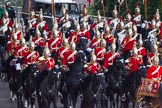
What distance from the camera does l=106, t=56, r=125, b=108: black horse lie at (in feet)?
101

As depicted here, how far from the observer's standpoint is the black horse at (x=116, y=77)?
30.8 m

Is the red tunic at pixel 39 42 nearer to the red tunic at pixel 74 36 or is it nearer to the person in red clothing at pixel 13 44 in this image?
the person in red clothing at pixel 13 44

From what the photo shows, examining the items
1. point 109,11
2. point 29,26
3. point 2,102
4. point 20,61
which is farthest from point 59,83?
point 109,11

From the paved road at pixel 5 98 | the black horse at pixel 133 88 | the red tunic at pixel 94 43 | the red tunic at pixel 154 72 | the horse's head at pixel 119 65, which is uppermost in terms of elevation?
the red tunic at pixel 154 72

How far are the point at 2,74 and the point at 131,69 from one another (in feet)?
29.7

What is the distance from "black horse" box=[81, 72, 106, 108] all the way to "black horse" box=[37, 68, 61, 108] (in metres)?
0.87

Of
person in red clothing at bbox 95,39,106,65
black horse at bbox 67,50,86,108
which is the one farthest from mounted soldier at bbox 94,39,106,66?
black horse at bbox 67,50,86,108

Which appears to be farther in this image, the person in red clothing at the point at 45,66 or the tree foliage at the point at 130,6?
the tree foliage at the point at 130,6

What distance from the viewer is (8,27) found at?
143 ft

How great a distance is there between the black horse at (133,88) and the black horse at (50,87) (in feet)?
7.45

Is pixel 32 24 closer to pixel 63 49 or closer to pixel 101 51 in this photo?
pixel 101 51

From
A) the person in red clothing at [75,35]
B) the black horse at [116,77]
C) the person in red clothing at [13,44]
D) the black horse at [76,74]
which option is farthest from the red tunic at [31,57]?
the person in red clothing at [75,35]

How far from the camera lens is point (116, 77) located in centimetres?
3116

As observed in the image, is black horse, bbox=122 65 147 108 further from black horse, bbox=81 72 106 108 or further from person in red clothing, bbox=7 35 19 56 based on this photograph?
person in red clothing, bbox=7 35 19 56
